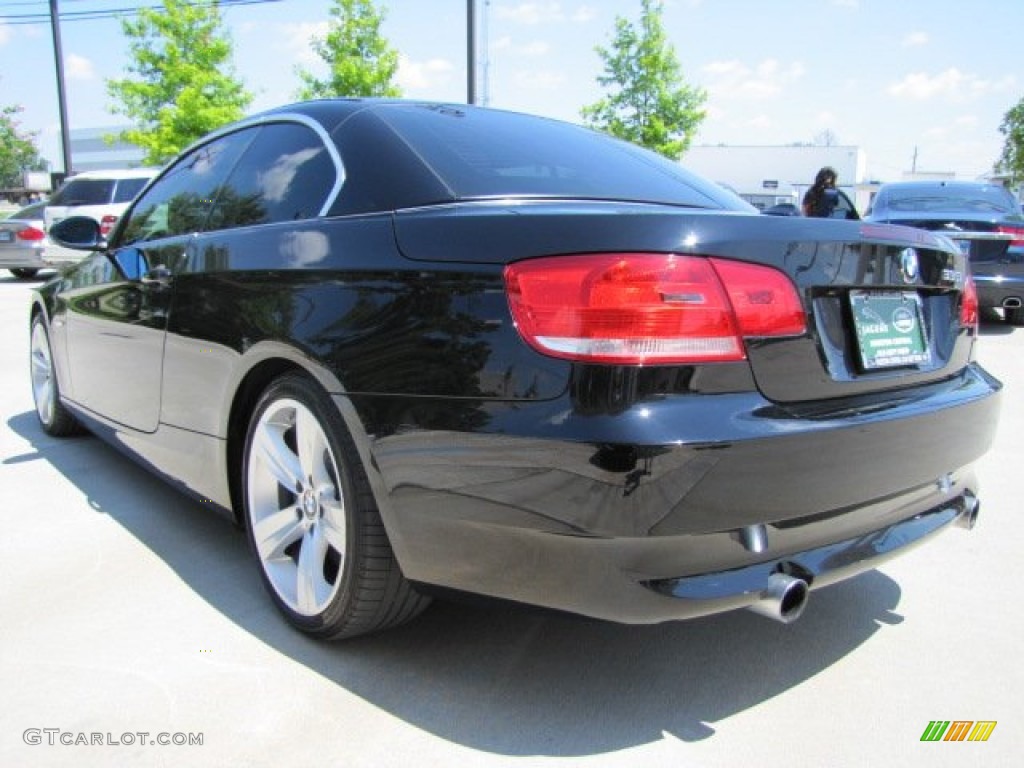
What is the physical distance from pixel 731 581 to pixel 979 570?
1786 millimetres

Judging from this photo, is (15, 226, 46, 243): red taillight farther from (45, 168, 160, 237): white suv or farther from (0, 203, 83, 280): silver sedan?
(45, 168, 160, 237): white suv

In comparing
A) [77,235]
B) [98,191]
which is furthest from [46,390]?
[98,191]

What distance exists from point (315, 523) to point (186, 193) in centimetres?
172

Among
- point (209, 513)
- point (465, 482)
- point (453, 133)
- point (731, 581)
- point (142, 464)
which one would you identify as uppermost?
point (453, 133)

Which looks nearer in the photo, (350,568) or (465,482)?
(465,482)

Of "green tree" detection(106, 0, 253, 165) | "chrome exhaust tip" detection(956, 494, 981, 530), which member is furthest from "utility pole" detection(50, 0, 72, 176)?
"chrome exhaust tip" detection(956, 494, 981, 530)

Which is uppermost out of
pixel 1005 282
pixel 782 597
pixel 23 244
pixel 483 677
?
pixel 782 597

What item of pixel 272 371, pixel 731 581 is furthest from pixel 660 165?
pixel 731 581

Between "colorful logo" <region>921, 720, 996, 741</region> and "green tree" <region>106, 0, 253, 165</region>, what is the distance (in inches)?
923

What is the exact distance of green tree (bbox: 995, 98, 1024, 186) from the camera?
42875 mm

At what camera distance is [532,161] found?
2.62m

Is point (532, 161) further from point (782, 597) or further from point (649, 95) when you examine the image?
point (649, 95)

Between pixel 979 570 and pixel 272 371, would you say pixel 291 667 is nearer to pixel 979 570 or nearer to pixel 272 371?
pixel 272 371

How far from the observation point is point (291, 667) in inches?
89.9
